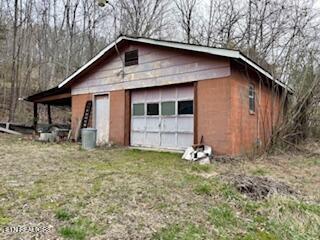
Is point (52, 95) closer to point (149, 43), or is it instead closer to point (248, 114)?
point (149, 43)

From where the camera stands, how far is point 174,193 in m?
5.02

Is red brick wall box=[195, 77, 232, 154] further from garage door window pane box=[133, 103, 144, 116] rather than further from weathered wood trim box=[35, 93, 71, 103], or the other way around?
weathered wood trim box=[35, 93, 71, 103]

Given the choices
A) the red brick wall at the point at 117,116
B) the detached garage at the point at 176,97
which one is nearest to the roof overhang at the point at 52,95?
the detached garage at the point at 176,97

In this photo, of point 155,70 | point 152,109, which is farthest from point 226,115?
point 155,70

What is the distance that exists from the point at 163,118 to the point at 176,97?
93 cm

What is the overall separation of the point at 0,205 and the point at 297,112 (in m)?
9.56

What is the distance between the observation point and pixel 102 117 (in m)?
12.9

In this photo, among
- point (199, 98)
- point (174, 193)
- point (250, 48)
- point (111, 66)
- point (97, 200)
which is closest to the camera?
point (97, 200)

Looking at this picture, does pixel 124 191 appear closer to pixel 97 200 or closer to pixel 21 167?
pixel 97 200

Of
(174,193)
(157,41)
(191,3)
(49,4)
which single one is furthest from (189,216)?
(49,4)

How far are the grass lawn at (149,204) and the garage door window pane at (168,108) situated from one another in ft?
11.1

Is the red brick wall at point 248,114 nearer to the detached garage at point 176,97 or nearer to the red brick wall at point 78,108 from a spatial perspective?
the detached garage at point 176,97

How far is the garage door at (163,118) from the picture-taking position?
10.1 meters

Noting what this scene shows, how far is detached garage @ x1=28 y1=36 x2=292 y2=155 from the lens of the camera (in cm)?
909
